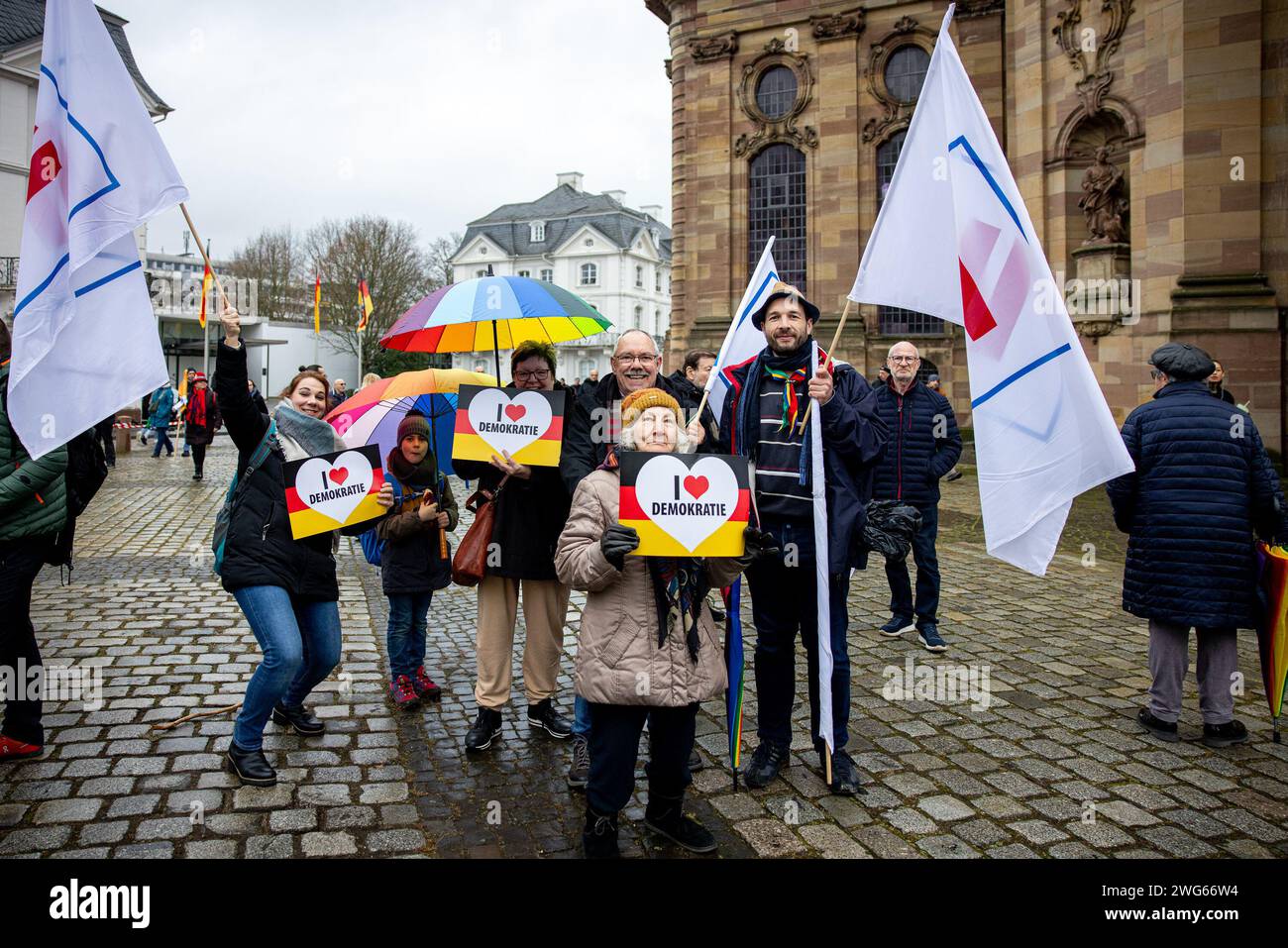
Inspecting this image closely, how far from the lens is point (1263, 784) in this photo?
4809mm

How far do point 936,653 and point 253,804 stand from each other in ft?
16.7

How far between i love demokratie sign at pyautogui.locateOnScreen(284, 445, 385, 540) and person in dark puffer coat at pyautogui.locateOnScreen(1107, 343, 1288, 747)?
14.4ft

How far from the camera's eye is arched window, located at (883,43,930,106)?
2523 cm

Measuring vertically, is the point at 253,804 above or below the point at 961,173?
below

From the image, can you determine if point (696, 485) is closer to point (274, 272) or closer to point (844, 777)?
point (844, 777)

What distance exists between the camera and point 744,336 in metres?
6.44

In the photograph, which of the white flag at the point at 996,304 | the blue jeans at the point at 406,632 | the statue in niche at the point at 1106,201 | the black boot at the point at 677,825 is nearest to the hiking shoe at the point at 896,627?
the white flag at the point at 996,304

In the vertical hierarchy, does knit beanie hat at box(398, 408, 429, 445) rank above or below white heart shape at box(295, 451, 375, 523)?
above

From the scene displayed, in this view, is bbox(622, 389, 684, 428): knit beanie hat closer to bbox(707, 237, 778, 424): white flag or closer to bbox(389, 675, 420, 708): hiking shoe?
bbox(707, 237, 778, 424): white flag

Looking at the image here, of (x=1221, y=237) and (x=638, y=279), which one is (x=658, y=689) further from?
(x=638, y=279)

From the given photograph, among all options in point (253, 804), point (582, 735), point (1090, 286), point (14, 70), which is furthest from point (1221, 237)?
point (14, 70)

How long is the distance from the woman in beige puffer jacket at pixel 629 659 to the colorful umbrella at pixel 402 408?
2693 millimetres

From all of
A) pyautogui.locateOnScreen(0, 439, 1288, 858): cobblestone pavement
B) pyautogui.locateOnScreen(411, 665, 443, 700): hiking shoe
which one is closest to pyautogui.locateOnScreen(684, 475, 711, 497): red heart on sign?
pyautogui.locateOnScreen(0, 439, 1288, 858): cobblestone pavement

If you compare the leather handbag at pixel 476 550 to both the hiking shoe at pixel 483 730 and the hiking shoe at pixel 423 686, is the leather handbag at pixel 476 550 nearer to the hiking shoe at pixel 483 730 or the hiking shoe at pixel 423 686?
the hiking shoe at pixel 483 730
